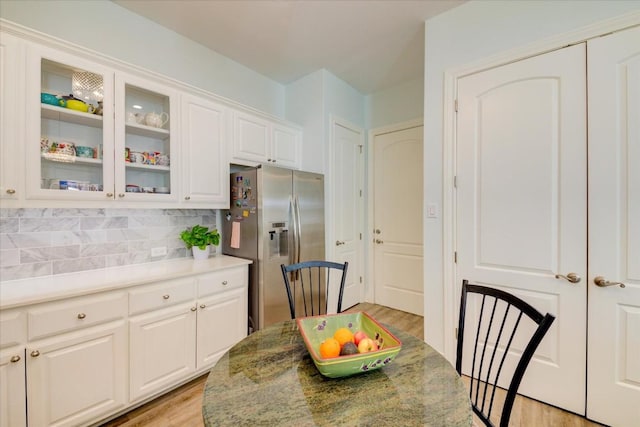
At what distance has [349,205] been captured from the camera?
3.58 m

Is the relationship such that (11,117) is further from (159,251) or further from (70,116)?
(159,251)

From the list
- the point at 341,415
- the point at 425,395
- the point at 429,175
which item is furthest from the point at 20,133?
the point at 429,175

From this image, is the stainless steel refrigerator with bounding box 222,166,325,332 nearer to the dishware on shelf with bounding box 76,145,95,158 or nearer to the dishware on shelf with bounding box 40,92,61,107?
the dishware on shelf with bounding box 76,145,95,158

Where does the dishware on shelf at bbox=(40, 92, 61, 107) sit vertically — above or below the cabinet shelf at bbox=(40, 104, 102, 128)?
above

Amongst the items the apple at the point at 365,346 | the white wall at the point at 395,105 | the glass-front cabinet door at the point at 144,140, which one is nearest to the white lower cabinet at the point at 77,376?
the glass-front cabinet door at the point at 144,140

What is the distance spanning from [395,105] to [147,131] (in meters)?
2.86

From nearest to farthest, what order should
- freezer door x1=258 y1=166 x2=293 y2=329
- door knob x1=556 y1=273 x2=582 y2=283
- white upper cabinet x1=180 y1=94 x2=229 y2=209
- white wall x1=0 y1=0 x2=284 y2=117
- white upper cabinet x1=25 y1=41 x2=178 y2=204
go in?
white upper cabinet x1=25 y1=41 x2=178 y2=204
door knob x1=556 y1=273 x2=582 y2=283
white wall x1=0 y1=0 x2=284 y2=117
white upper cabinet x1=180 y1=94 x2=229 y2=209
freezer door x1=258 y1=166 x2=293 y2=329

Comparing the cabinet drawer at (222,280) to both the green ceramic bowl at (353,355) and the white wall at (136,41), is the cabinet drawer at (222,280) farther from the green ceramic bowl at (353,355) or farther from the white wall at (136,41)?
the white wall at (136,41)

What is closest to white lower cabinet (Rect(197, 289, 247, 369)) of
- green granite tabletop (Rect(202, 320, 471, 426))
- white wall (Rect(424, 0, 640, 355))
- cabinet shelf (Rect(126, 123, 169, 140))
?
green granite tabletop (Rect(202, 320, 471, 426))

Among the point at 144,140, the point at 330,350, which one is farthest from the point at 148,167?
the point at 330,350

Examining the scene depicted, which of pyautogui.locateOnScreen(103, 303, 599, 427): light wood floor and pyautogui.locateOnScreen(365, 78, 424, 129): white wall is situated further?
pyautogui.locateOnScreen(365, 78, 424, 129): white wall

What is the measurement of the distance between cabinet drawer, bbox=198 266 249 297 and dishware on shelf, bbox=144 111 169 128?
4.00ft

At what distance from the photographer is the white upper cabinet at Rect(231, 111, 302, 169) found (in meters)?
2.64

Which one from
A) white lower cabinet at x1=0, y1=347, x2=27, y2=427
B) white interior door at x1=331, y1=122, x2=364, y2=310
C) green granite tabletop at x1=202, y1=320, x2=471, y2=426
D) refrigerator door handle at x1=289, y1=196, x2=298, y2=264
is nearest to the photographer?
green granite tabletop at x1=202, y1=320, x2=471, y2=426
